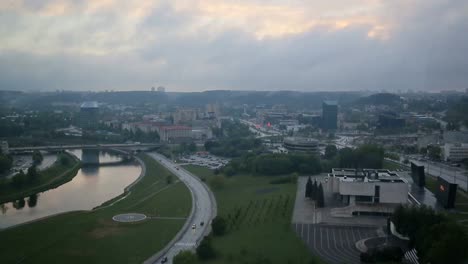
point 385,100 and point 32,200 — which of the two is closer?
point 32,200

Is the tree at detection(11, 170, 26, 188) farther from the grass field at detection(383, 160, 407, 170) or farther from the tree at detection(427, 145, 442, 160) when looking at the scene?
the tree at detection(427, 145, 442, 160)

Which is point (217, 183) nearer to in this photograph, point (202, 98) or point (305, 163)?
point (305, 163)

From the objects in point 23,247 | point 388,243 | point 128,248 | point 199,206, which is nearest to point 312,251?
point 388,243

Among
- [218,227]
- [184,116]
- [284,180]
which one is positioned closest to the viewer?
[218,227]

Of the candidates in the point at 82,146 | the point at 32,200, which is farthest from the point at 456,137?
the point at 82,146

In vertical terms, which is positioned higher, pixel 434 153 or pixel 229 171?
pixel 434 153

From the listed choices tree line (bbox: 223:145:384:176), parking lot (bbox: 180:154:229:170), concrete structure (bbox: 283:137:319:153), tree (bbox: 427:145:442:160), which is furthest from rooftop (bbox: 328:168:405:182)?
concrete structure (bbox: 283:137:319:153)
